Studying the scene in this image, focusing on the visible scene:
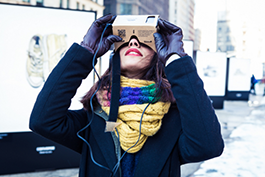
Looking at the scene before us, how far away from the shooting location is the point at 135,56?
1.23 m

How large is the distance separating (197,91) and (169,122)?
0.34 m

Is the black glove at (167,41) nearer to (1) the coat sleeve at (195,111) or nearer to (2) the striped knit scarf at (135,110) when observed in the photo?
(1) the coat sleeve at (195,111)

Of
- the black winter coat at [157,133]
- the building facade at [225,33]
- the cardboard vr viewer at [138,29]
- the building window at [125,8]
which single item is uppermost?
the building window at [125,8]

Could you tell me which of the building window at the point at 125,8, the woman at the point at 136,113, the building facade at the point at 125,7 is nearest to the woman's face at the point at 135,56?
the woman at the point at 136,113

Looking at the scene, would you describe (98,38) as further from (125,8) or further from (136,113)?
(125,8)

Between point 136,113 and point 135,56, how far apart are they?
33 cm

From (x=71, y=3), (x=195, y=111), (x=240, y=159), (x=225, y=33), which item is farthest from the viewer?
(x=225, y=33)

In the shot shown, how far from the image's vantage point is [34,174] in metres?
3.11

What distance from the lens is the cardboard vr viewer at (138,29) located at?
119 cm

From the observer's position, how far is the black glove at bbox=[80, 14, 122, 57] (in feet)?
3.95

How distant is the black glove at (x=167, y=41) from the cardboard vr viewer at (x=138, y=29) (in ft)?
0.14

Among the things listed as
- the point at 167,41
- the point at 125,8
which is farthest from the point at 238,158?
the point at 125,8

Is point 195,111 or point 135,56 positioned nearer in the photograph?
point 195,111

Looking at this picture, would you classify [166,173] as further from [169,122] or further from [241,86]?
[241,86]
